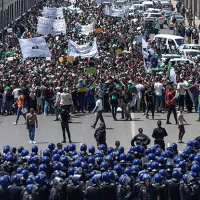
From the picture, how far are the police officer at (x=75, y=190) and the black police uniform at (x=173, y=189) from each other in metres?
1.65

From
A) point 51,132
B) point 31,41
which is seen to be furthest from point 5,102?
point 31,41

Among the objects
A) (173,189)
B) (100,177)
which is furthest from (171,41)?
(173,189)

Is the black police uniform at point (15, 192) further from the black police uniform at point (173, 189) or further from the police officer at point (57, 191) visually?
the black police uniform at point (173, 189)

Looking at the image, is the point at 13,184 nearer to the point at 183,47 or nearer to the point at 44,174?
the point at 44,174

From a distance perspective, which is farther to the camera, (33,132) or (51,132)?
(51,132)

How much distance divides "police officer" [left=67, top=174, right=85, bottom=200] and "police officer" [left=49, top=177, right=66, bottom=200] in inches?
5.1

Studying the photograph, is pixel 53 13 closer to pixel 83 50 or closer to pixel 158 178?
pixel 83 50

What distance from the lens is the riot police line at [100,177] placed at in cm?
1981

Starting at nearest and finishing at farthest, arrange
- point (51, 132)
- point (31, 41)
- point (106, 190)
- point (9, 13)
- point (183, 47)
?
point (106, 190) → point (51, 132) → point (31, 41) → point (183, 47) → point (9, 13)

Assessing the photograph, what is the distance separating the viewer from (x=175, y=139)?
30.2m

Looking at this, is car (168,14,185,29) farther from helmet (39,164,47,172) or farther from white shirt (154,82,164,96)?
helmet (39,164,47,172)

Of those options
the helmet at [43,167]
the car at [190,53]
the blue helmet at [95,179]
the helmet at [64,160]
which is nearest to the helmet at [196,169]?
the blue helmet at [95,179]

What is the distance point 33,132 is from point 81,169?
28.9 feet

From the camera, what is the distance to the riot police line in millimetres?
19812
